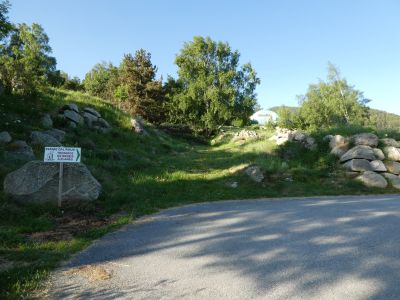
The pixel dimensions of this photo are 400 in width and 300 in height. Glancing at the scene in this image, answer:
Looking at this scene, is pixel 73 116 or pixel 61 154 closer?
pixel 61 154

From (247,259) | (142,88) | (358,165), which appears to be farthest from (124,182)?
(142,88)

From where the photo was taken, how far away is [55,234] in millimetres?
6992

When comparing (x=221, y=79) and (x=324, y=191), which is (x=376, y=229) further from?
(x=221, y=79)

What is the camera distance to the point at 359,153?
16.2 metres

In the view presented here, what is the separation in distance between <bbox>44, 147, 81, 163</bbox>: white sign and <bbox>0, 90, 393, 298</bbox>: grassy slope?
4.40 feet

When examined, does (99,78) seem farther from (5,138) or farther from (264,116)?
(5,138)

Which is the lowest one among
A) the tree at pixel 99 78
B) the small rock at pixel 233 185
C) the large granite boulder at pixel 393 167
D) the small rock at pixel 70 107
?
the small rock at pixel 233 185

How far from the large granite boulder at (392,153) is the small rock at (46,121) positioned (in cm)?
1754

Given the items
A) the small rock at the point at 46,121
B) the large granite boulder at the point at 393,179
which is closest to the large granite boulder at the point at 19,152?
the small rock at the point at 46,121

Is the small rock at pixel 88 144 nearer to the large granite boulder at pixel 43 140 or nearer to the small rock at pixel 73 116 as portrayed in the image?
the large granite boulder at pixel 43 140

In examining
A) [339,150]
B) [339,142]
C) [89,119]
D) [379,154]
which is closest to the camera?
[379,154]

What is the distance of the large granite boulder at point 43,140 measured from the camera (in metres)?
14.5

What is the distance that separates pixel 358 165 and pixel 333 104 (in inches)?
1894

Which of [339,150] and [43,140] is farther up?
[43,140]
